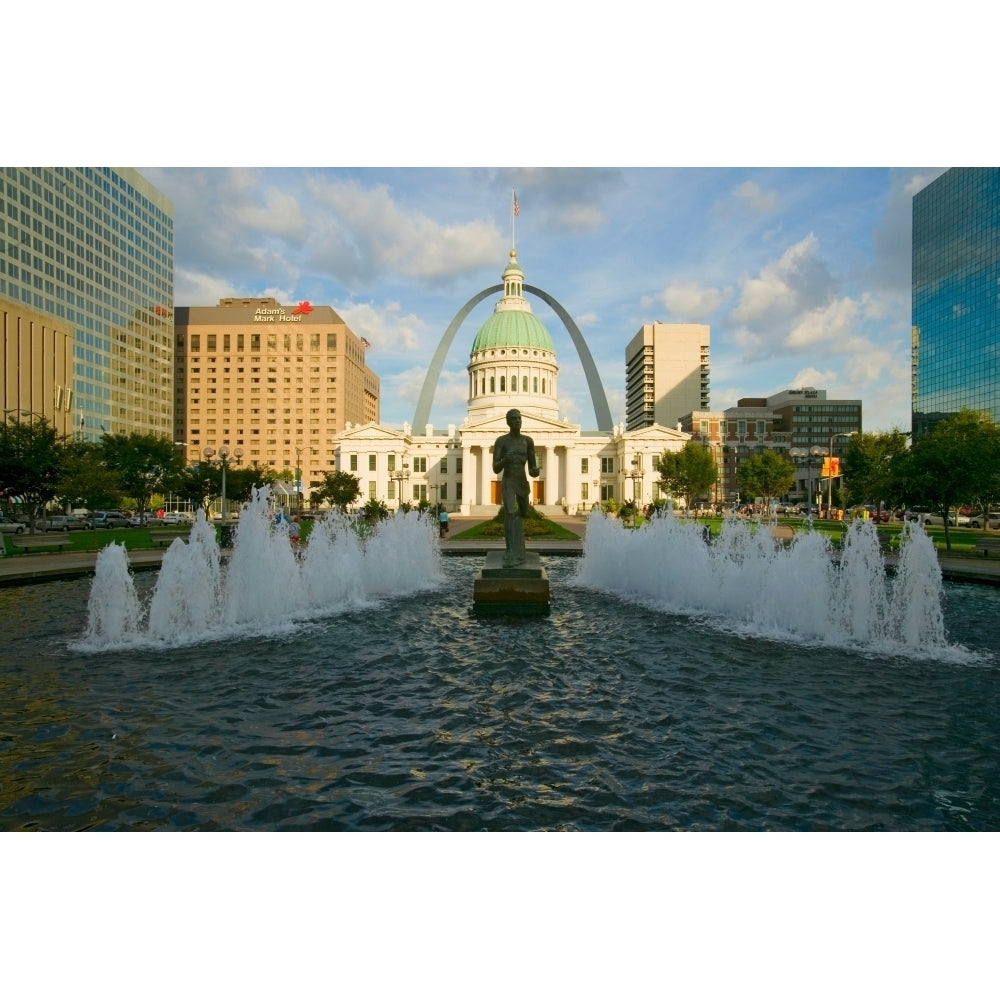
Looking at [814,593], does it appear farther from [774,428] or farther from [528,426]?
[774,428]

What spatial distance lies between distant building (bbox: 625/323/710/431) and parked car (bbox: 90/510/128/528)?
131 m

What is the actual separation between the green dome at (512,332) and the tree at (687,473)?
1259 inches

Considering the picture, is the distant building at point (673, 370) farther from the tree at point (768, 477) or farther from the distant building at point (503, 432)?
the tree at point (768, 477)

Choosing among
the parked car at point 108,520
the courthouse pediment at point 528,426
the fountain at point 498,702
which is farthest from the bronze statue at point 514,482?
the courthouse pediment at point 528,426

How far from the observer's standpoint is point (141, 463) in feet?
178

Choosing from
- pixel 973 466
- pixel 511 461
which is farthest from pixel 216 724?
pixel 973 466

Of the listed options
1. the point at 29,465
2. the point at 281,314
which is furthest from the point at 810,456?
the point at 281,314

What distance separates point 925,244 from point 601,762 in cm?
12472

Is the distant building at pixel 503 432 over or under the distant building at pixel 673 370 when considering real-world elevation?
under

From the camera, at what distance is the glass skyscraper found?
9188 centimetres

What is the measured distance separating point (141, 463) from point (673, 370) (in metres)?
139

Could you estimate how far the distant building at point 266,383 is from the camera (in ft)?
468

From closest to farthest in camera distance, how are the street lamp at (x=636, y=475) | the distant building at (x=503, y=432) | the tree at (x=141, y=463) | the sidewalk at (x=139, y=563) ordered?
1. the sidewalk at (x=139, y=563)
2. the tree at (x=141, y=463)
3. the street lamp at (x=636, y=475)
4. the distant building at (x=503, y=432)

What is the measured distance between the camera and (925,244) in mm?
104562
